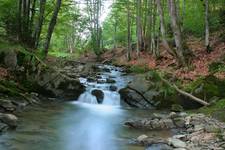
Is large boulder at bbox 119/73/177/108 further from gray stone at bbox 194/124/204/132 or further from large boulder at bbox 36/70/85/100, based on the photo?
gray stone at bbox 194/124/204/132

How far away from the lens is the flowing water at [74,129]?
8.16 metres

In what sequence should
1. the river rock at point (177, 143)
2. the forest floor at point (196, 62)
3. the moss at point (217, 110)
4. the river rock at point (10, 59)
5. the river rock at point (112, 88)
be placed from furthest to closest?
the river rock at point (112, 88) → the forest floor at point (196, 62) → the river rock at point (10, 59) → the moss at point (217, 110) → the river rock at point (177, 143)

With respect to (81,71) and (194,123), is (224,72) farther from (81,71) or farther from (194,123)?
(81,71)

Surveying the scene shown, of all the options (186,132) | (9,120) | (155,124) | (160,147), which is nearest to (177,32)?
(155,124)

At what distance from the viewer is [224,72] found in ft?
50.0

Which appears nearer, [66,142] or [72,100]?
[66,142]

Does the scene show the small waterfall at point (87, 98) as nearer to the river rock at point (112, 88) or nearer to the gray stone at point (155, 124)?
the river rock at point (112, 88)

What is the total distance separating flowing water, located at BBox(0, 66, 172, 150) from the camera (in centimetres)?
816

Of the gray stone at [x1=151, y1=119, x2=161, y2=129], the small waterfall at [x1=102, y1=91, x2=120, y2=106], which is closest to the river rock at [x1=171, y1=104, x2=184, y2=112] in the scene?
the small waterfall at [x1=102, y1=91, x2=120, y2=106]

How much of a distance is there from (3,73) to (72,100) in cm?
318

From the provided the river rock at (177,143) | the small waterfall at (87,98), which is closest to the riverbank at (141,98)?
the small waterfall at (87,98)

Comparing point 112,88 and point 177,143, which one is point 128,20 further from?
point 177,143

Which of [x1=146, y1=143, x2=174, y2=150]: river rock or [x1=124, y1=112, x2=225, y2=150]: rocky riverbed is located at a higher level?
[x1=124, y1=112, x2=225, y2=150]: rocky riverbed

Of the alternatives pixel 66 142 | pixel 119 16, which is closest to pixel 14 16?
pixel 66 142
